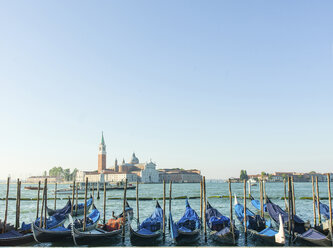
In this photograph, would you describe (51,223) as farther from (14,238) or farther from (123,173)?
(123,173)

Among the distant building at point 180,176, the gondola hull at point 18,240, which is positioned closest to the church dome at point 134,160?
the distant building at point 180,176

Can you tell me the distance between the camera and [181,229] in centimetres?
1476

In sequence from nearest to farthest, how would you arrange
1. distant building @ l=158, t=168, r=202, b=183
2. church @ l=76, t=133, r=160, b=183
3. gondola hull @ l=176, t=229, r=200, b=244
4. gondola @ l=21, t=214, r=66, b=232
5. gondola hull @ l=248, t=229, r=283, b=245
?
1. gondola hull @ l=248, t=229, r=283, b=245
2. gondola hull @ l=176, t=229, r=200, b=244
3. gondola @ l=21, t=214, r=66, b=232
4. church @ l=76, t=133, r=160, b=183
5. distant building @ l=158, t=168, r=202, b=183

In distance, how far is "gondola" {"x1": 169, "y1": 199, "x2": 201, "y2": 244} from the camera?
14062 mm

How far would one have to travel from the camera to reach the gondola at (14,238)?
1309 cm

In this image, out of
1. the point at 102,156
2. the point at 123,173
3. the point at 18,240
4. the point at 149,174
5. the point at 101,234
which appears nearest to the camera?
the point at 18,240

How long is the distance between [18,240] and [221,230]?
9030 mm

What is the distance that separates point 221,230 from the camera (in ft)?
47.1

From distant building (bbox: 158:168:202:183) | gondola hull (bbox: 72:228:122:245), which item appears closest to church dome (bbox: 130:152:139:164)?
distant building (bbox: 158:168:202:183)

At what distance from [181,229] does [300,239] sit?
5.28 metres

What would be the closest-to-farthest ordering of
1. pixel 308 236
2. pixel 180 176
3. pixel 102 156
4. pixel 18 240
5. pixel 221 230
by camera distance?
1. pixel 308 236
2. pixel 18 240
3. pixel 221 230
4. pixel 102 156
5. pixel 180 176

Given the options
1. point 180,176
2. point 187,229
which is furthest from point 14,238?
point 180,176

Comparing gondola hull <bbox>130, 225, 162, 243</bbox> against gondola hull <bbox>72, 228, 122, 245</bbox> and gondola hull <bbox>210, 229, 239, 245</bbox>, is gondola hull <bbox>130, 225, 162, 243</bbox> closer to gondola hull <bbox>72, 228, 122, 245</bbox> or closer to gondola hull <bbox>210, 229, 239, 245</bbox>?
gondola hull <bbox>72, 228, 122, 245</bbox>

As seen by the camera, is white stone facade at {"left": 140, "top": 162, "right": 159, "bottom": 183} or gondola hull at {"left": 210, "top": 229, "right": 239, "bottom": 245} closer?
gondola hull at {"left": 210, "top": 229, "right": 239, "bottom": 245}
